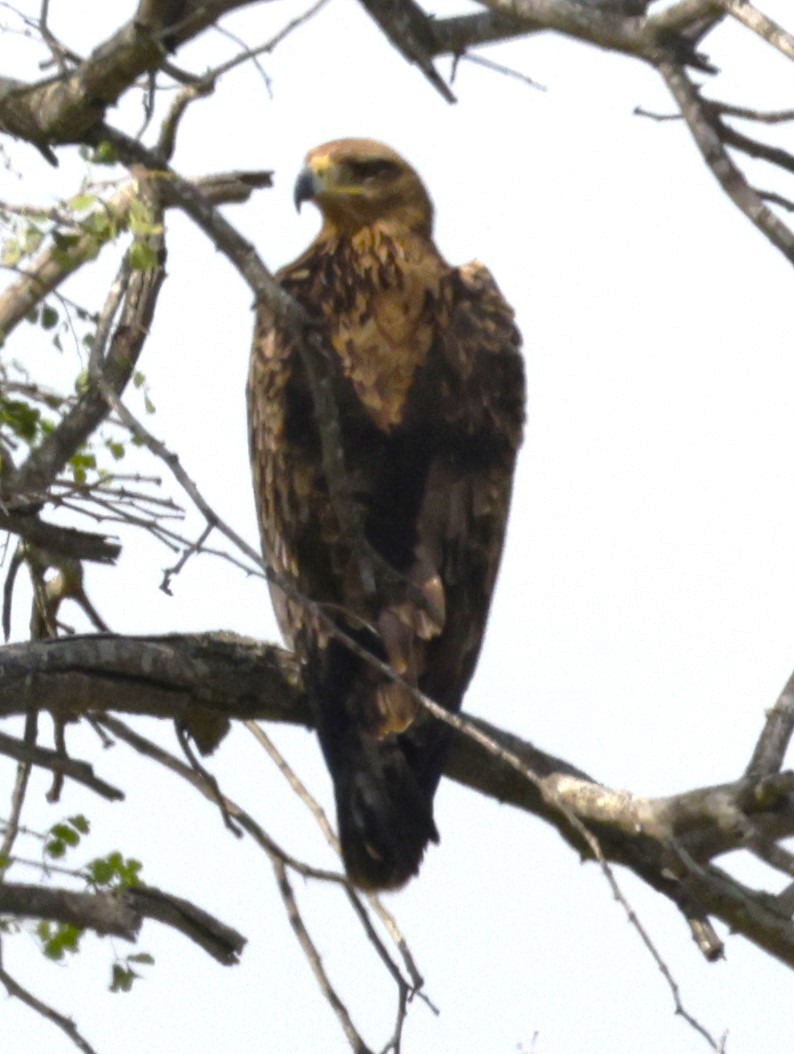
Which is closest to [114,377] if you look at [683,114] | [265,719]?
[265,719]

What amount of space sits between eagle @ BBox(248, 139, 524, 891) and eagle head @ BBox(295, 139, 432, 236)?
0.24m

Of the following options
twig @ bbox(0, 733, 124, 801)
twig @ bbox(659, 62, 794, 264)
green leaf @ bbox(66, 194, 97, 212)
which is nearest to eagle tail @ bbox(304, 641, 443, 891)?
twig @ bbox(0, 733, 124, 801)

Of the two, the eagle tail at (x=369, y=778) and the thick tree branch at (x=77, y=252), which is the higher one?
the thick tree branch at (x=77, y=252)

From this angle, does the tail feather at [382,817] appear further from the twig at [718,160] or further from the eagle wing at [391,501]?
the twig at [718,160]

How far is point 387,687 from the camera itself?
4.32 metres

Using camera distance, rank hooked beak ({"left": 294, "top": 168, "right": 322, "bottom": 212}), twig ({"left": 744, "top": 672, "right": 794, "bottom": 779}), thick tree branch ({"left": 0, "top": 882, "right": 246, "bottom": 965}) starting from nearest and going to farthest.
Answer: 1. twig ({"left": 744, "top": 672, "right": 794, "bottom": 779})
2. thick tree branch ({"left": 0, "top": 882, "right": 246, "bottom": 965})
3. hooked beak ({"left": 294, "top": 168, "right": 322, "bottom": 212})

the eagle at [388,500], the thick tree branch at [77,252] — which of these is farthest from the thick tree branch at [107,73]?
the eagle at [388,500]

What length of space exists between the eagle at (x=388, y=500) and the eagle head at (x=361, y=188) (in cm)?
24

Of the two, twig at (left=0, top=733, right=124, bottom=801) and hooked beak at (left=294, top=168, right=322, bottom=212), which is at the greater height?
hooked beak at (left=294, top=168, right=322, bottom=212)

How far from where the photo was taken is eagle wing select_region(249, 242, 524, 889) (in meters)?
4.29

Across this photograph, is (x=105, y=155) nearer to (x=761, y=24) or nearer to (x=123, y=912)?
(x=761, y=24)

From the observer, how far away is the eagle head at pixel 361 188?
18.6ft

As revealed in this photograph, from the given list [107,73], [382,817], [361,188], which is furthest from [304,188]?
[382,817]

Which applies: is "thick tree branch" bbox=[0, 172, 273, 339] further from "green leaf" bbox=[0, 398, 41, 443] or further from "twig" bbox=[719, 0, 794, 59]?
"twig" bbox=[719, 0, 794, 59]
